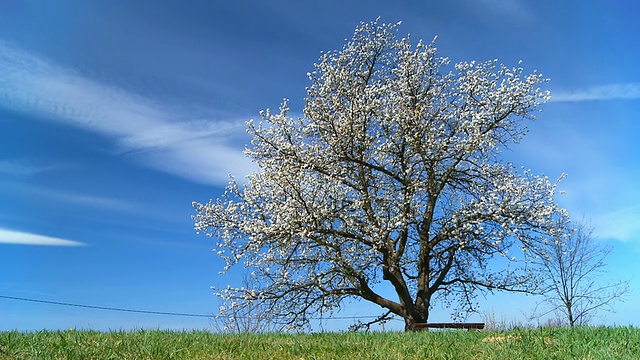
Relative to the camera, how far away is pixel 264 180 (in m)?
18.7

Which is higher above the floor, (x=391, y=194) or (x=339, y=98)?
(x=339, y=98)

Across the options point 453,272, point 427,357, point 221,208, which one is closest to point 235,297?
point 221,208

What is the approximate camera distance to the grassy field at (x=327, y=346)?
5969 millimetres

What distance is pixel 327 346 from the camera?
682cm

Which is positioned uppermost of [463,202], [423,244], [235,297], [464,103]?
[464,103]

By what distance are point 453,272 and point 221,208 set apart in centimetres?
891

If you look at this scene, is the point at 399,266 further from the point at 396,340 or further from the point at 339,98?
the point at 396,340

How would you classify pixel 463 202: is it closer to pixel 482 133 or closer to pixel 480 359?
pixel 482 133

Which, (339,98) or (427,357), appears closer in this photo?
(427,357)

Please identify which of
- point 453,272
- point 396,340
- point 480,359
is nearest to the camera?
point 480,359

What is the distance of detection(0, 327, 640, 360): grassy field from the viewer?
5969 millimetres

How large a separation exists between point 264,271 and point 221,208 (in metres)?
2.97

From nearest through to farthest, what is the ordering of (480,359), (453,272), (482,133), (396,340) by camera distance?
1. (480,359)
2. (396,340)
3. (482,133)
4. (453,272)

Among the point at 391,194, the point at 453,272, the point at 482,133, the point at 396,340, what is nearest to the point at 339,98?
the point at 391,194
